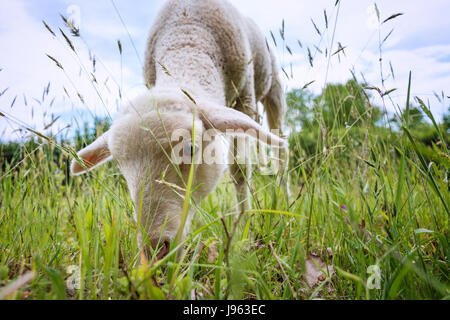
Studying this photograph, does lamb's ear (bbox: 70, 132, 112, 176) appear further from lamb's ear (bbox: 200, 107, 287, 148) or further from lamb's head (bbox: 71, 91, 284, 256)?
lamb's ear (bbox: 200, 107, 287, 148)

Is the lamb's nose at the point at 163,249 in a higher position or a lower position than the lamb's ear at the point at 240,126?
lower

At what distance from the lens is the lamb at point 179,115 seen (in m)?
1.72

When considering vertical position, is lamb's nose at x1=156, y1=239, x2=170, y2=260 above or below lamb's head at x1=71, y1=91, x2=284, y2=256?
below

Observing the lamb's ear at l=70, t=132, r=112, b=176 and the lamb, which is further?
the lamb's ear at l=70, t=132, r=112, b=176

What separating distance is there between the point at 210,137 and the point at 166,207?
2.22 ft

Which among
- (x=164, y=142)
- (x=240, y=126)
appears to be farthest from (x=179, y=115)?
(x=240, y=126)

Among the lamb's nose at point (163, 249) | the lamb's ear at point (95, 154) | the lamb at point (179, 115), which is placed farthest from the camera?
the lamb's ear at point (95, 154)

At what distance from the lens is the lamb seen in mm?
1717

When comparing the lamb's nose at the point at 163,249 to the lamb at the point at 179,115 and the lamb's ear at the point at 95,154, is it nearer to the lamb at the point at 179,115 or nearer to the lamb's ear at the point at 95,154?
the lamb at the point at 179,115

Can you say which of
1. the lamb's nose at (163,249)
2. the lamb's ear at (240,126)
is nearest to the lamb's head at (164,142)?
the lamb's ear at (240,126)

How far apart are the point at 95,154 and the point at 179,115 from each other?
89 cm

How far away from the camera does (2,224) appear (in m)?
1.58

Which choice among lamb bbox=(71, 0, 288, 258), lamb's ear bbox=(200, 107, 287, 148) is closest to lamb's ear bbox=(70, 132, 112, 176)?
lamb bbox=(71, 0, 288, 258)
